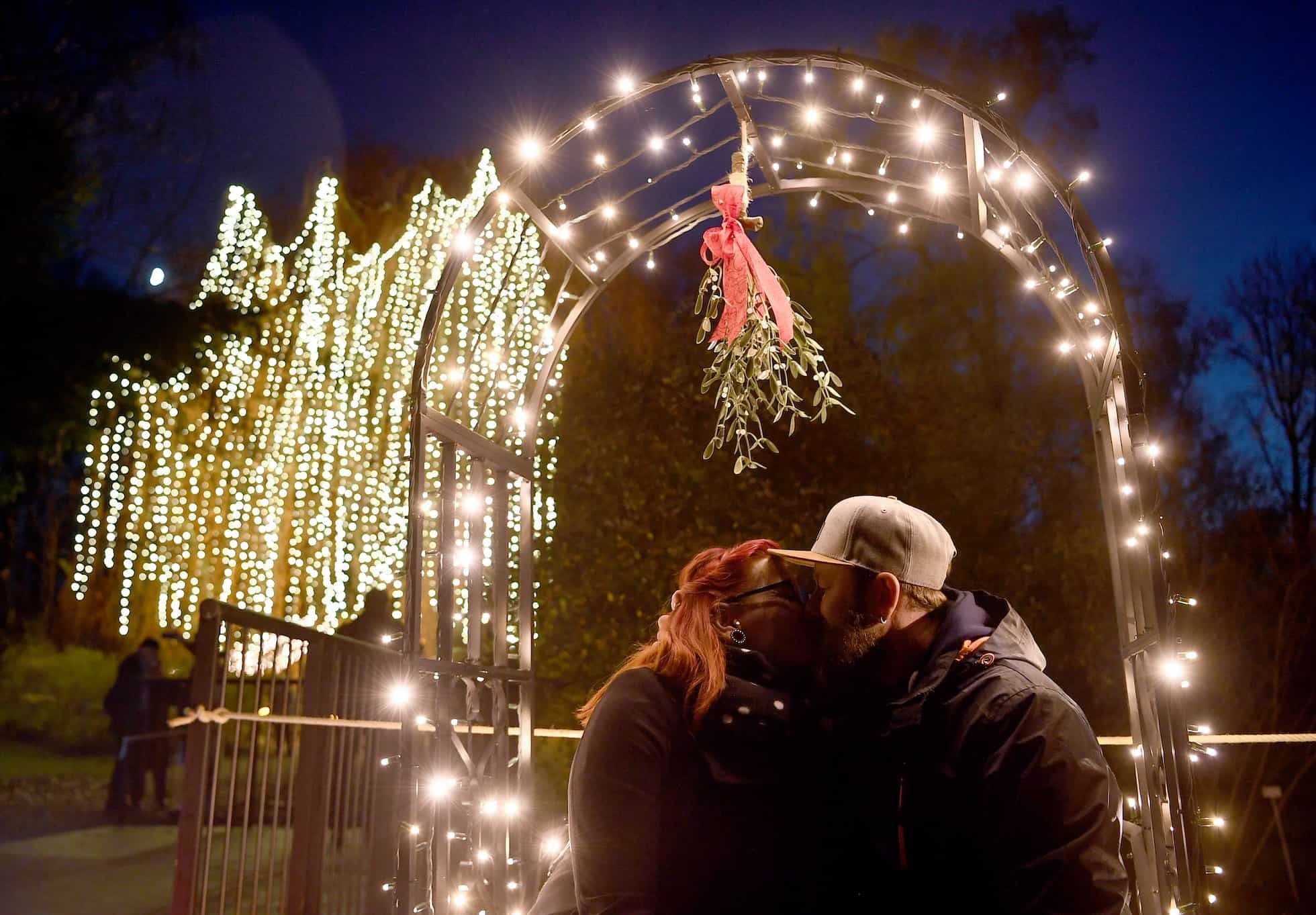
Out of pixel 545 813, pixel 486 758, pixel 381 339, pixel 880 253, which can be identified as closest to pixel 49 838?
pixel 545 813

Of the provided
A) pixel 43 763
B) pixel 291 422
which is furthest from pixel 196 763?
pixel 43 763

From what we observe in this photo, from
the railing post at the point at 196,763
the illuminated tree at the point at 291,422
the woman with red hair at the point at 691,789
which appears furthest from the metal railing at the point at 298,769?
the illuminated tree at the point at 291,422

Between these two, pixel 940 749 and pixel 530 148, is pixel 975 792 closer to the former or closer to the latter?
pixel 940 749

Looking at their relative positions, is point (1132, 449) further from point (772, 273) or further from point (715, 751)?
point (715, 751)

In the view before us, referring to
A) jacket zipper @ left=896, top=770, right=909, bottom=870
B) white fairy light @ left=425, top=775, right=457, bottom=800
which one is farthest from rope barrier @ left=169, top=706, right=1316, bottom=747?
jacket zipper @ left=896, top=770, right=909, bottom=870

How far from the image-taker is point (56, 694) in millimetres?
15250

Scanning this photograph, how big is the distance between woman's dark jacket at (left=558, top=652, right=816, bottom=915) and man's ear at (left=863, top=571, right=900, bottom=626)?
1.20 ft

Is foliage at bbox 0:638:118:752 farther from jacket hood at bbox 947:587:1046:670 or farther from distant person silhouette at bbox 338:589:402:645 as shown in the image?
jacket hood at bbox 947:587:1046:670

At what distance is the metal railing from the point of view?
3096 mm

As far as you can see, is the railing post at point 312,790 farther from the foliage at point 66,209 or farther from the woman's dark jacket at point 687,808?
the foliage at point 66,209

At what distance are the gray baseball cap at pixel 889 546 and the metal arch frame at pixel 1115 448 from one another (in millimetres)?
1047

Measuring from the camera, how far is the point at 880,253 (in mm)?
11906

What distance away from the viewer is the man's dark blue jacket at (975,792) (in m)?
1.83

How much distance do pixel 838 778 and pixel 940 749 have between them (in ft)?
0.78
